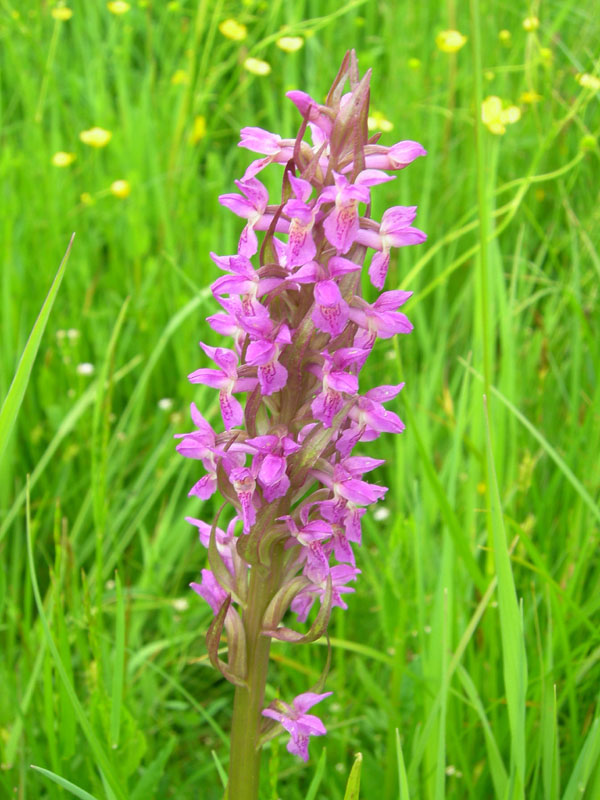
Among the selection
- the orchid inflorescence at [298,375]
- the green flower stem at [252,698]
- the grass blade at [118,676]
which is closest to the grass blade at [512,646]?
the orchid inflorescence at [298,375]

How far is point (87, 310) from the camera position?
9.27 feet

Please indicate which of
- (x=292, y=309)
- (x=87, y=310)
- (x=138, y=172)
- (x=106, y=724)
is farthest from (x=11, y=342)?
(x=292, y=309)

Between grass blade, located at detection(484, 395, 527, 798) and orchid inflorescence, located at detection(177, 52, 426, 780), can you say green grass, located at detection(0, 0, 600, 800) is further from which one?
orchid inflorescence, located at detection(177, 52, 426, 780)

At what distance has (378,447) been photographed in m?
2.73

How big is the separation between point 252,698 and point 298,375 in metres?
0.48

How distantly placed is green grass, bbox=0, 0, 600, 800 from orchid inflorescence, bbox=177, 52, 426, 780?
0.60ft

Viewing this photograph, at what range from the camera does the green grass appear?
1.56 m

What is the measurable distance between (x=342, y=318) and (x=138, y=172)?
2.55m

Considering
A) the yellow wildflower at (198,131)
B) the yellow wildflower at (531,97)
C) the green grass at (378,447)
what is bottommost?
the green grass at (378,447)

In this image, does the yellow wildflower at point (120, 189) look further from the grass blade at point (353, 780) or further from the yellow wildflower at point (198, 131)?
the grass blade at point (353, 780)

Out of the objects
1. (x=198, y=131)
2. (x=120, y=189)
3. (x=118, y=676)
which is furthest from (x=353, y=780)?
(x=198, y=131)

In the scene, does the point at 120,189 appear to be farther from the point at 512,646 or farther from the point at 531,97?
the point at 512,646

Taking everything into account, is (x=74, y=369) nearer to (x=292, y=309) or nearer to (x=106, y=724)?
(x=106, y=724)

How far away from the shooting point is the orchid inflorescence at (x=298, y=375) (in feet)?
3.63
